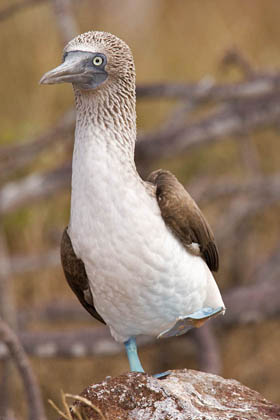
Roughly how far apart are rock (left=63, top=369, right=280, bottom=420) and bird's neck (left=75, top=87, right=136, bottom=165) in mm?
1002

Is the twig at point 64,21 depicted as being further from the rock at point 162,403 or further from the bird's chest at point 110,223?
the rock at point 162,403

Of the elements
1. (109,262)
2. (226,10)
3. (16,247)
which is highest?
(226,10)

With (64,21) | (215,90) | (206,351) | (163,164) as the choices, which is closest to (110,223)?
(215,90)

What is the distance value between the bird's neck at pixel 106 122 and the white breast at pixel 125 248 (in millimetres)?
33

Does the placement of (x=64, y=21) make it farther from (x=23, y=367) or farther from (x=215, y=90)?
(x=23, y=367)

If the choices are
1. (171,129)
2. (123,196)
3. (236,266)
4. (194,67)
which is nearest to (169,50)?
(194,67)

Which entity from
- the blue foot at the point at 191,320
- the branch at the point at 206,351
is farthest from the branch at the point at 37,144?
the blue foot at the point at 191,320

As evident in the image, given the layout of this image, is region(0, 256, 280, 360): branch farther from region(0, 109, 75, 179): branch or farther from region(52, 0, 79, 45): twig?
region(52, 0, 79, 45): twig

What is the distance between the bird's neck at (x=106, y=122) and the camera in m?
3.68

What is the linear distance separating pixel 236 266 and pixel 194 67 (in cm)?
279

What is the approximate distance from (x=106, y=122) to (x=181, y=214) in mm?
531

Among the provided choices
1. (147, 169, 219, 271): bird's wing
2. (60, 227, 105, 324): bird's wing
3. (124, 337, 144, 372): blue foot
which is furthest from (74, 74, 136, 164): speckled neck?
(124, 337, 144, 372): blue foot

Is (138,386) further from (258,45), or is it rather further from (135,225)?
(258,45)

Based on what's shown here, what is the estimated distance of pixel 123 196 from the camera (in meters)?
3.60
